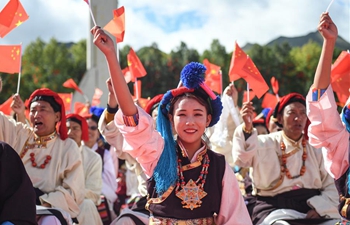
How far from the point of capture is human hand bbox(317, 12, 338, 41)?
394cm

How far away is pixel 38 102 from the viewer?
563 cm

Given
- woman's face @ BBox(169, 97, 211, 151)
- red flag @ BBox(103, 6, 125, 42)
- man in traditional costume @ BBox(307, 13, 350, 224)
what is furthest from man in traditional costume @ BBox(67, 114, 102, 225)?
man in traditional costume @ BBox(307, 13, 350, 224)

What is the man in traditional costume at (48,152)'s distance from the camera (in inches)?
211

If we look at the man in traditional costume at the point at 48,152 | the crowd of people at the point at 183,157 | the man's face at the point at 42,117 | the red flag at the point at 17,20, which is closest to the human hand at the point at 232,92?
the crowd of people at the point at 183,157

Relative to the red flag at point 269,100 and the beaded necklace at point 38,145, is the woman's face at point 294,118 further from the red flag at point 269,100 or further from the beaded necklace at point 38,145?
the red flag at point 269,100

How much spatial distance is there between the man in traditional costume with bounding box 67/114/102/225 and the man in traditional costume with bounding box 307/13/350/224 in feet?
8.99

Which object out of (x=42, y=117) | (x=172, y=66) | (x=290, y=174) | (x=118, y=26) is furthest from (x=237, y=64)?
(x=172, y=66)

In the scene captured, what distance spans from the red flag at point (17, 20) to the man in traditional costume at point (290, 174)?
2500mm

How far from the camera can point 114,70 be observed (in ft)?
11.8

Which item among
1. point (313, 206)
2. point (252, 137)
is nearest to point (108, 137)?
point (252, 137)

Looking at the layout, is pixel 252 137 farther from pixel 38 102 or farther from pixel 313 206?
pixel 38 102

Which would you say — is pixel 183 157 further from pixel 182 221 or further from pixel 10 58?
pixel 10 58

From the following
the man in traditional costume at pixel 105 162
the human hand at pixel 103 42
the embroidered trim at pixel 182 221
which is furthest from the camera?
the man in traditional costume at pixel 105 162

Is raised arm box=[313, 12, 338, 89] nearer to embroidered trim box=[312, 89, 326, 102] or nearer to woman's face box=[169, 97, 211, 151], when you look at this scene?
embroidered trim box=[312, 89, 326, 102]
